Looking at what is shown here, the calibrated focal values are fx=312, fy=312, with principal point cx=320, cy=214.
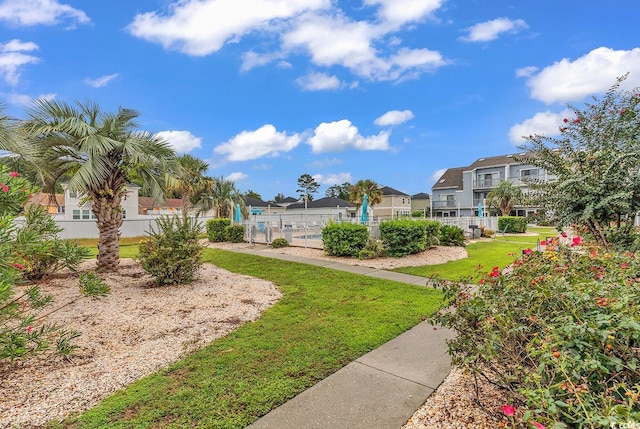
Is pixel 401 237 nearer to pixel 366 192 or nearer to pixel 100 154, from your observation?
pixel 100 154

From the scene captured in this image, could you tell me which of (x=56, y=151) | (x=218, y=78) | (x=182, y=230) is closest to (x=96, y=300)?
(x=182, y=230)

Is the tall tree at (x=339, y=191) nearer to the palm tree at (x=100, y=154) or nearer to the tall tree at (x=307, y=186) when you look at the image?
the tall tree at (x=307, y=186)

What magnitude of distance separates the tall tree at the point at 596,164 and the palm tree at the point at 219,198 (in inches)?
985

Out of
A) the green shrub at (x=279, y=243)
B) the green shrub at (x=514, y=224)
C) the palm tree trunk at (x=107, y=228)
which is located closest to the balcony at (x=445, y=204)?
the green shrub at (x=514, y=224)

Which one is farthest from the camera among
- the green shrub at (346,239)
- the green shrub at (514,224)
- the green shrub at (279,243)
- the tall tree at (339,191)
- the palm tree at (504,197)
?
the tall tree at (339,191)

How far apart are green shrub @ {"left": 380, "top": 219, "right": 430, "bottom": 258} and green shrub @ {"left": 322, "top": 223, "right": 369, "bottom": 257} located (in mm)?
753

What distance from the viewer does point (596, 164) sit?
5.77 metres

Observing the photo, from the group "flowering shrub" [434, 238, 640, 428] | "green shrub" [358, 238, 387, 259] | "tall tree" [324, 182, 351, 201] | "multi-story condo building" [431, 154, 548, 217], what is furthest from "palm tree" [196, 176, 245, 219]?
"tall tree" [324, 182, 351, 201]

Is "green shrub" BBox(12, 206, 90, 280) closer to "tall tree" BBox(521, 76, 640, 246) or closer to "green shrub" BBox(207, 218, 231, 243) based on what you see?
"tall tree" BBox(521, 76, 640, 246)

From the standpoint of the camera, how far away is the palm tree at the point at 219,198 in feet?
93.8

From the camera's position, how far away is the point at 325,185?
8462 cm

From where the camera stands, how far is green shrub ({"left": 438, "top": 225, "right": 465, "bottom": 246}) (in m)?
14.7

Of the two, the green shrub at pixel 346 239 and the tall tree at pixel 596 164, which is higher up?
the tall tree at pixel 596 164

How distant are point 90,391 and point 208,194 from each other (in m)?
26.9
